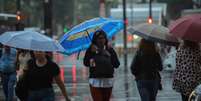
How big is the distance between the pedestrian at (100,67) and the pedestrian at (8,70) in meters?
3.75

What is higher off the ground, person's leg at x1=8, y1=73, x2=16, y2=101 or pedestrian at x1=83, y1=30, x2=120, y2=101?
pedestrian at x1=83, y1=30, x2=120, y2=101

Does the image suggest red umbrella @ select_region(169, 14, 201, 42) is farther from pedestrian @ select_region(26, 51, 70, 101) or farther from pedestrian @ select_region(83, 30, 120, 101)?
pedestrian @ select_region(26, 51, 70, 101)

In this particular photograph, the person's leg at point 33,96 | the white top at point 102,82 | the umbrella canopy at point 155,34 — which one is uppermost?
the umbrella canopy at point 155,34

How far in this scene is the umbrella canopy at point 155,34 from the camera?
11039 mm

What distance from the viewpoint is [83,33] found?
11.7 meters

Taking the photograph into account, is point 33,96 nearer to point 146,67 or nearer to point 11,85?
point 146,67

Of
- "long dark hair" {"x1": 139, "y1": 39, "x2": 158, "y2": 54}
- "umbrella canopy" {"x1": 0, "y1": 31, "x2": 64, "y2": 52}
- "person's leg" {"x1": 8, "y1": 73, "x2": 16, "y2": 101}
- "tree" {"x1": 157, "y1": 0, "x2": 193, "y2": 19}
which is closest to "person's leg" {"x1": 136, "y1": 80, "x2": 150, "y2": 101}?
"long dark hair" {"x1": 139, "y1": 39, "x2": 158, "y2": 54}

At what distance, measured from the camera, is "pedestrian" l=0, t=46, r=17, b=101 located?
14.2 metres

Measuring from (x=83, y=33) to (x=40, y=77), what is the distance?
2868mm

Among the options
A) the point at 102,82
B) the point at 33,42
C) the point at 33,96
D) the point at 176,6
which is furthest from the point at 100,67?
the point at 176,6

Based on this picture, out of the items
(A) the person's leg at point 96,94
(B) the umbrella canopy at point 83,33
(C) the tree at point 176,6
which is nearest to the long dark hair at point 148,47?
(B) the umbrella canopy at point 83,33

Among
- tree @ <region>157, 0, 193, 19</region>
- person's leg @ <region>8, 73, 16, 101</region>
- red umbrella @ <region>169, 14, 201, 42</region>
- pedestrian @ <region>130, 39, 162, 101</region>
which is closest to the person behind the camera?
red umbrella @ <region>169, 14, 201, 42</region>

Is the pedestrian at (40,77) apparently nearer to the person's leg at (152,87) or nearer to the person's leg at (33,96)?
the person's leg at (33,96)

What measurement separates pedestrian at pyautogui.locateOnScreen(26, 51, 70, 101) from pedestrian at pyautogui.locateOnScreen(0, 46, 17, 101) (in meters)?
5.19
